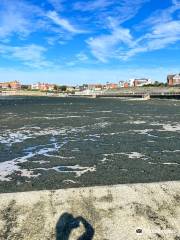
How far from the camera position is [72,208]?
11789mm

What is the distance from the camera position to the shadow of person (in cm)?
1037

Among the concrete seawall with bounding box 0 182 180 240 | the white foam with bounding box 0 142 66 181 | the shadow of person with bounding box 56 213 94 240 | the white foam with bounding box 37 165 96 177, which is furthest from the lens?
the white foam with bounding box 37 165 96 177

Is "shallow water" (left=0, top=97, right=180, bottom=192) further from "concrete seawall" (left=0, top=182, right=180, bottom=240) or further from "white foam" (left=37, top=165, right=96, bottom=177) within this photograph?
"concrete seawall" (left=0, top=182, right=180, bottom=240)

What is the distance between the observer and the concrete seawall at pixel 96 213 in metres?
10.5

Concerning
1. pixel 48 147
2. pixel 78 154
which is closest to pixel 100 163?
pixel 78 154

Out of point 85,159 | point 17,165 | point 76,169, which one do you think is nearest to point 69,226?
point 76,169

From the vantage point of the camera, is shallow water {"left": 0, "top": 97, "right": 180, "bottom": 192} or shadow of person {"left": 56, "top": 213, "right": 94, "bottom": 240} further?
shallow water {"left": 0, "top": 97, "right": 180, "bottom": 192}

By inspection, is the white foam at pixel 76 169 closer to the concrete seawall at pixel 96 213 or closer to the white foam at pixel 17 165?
the white foam at pixel 17 165

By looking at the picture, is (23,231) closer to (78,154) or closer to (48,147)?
(78,154)

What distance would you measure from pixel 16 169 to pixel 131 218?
9.51m

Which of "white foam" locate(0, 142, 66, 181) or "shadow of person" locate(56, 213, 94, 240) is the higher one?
"shadow of person" locate(56, 213, 94, 240)

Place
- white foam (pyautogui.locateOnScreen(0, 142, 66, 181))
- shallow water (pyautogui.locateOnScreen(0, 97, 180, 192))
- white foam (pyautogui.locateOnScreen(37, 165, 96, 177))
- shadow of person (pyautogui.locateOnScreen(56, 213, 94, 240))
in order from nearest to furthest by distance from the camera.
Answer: shadow of person (pyautogui.locateOnScreen(56, 213, 94, 240)), shallow water (pyautogui.locateOnScreen(0, 97, 180, 192)), white foam (pyautogui.locateOnScreen(0, 142, 66, 181)), white foam (pyautogui.locateOnScreen(37, 165, 96, 177))

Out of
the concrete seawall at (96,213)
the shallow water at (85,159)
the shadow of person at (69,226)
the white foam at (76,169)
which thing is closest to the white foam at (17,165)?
the shallow water at (85,159)

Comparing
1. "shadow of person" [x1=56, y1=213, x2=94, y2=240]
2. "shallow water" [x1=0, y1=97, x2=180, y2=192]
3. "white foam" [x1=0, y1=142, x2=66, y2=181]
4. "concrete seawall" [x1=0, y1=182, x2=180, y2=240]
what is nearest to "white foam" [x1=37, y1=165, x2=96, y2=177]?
"shallow water" [x1=0, y1=97, x2=180, y2=192]
